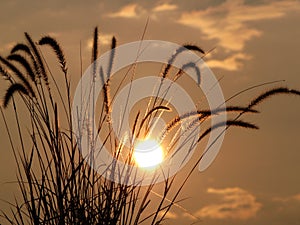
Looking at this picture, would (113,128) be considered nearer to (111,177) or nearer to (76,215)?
(111,177)

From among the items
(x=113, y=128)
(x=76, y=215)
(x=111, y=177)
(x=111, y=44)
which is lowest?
(x=76, y=215)

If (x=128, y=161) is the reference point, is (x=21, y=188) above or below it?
below

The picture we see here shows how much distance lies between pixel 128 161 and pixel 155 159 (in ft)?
0.62

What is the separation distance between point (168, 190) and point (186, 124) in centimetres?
46

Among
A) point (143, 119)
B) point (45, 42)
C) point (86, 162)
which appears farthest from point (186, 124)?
point (45, 42)

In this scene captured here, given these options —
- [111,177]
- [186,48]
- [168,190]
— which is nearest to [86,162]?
[111,177]

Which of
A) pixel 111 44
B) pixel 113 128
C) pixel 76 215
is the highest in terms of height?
pixel 111 44

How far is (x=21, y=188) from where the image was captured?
5418 mm

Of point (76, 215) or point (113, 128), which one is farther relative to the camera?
point (113, 128)

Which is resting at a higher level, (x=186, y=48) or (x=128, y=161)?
(x=186, y=48)

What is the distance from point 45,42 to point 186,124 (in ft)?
3.52

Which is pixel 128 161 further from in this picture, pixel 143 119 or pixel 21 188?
pixel 21 188

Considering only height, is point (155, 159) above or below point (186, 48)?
below

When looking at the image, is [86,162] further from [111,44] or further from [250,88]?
[250,88]
